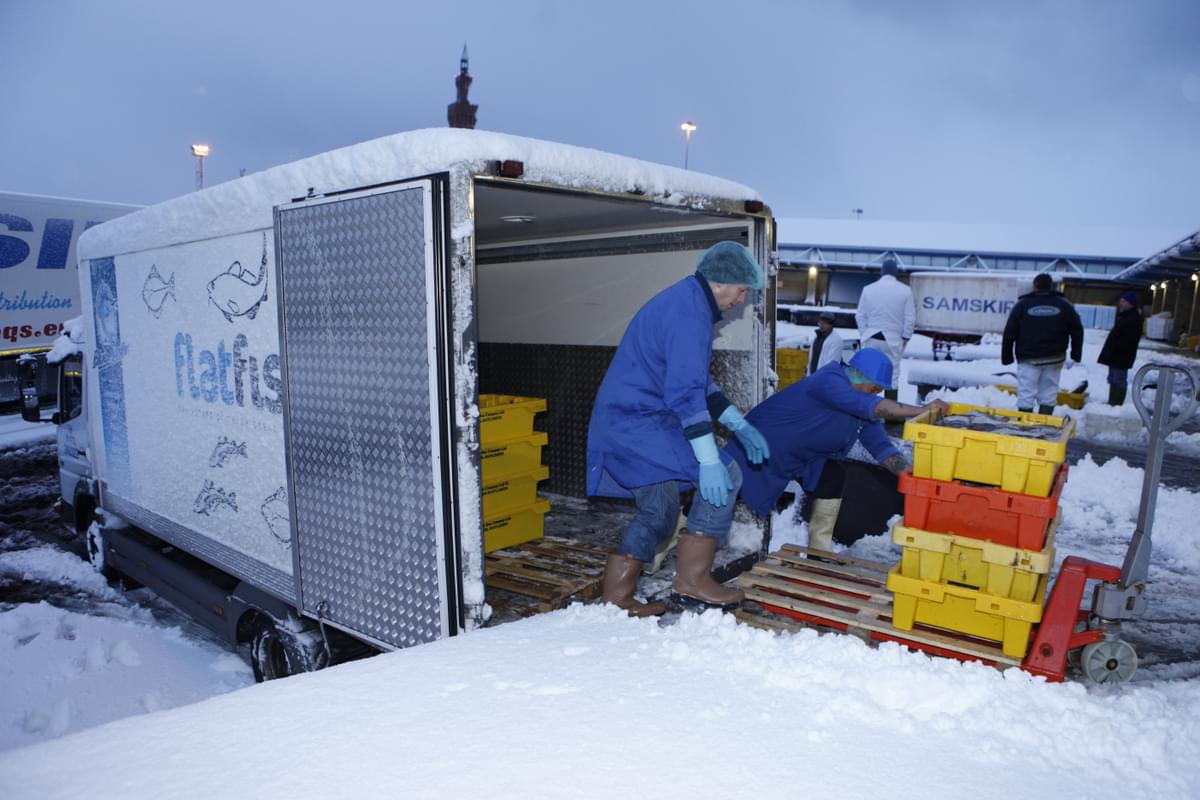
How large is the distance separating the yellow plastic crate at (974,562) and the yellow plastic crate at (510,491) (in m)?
2.71

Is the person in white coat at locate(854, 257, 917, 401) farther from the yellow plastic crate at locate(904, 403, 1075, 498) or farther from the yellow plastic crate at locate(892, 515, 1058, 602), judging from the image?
the yellow plastic crate at locate(892, 515, 1058, 602)

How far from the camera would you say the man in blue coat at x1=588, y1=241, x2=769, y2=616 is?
3834mm

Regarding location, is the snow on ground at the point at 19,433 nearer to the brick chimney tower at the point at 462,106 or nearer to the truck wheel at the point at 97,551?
the truck wheel at the point at 97,551

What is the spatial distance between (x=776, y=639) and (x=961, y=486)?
1.07m

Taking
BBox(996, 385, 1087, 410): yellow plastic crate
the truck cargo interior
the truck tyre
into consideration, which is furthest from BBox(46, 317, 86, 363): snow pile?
BBox(996, 385, 1087, 410): yellow plastic crate

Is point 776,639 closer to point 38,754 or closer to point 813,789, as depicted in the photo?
point 813,789

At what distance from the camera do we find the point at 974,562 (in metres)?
3.46

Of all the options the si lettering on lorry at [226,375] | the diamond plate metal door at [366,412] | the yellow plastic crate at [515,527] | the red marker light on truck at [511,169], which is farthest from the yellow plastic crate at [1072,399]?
the si lettering on lorry at [226,375]

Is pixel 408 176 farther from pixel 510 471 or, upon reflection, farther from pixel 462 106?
pixel 462 106

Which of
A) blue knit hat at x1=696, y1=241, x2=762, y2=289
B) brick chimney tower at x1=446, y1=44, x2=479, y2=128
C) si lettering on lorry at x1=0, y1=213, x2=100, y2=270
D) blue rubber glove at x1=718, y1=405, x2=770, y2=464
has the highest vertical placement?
brick chimney tower at x1=446, y1=44, x2=479, y2=128

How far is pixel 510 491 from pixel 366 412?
1.97 m

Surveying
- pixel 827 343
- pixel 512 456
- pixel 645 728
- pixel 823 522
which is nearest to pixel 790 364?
pixel 827 343

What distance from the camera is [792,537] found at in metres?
6.58

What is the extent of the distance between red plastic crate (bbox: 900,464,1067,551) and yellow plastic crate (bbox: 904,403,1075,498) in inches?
1.9
